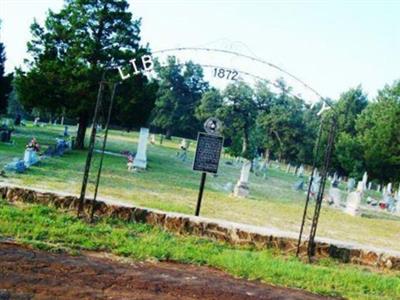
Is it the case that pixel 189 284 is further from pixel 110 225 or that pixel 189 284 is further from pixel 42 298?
pixel 110 225

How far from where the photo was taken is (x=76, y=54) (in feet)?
89.2

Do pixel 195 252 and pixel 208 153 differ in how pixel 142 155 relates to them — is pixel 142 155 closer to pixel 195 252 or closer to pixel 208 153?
pixel 208 153

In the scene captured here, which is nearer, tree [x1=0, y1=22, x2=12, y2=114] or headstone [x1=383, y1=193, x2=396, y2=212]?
headstone [x1=383, y1=193, x2=396, y2=212]

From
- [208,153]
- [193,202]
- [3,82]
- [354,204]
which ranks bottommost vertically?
[193,202]

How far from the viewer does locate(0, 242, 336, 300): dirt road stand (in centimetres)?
475

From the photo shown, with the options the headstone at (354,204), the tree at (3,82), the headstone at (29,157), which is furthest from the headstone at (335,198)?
the tree at (3,82)

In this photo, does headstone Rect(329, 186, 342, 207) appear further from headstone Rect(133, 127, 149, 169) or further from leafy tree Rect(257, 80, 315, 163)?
leafy tree Rect(257, 80, 315, 163)

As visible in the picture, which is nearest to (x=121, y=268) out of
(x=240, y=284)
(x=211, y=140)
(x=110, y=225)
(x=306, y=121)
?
(x=240, y=284)

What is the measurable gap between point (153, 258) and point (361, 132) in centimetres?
4674

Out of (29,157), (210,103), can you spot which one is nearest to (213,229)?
(29,157)

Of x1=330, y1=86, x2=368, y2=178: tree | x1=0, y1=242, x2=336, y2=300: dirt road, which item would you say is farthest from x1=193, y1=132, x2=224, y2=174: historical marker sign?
x1=330, y1=86, x2=368, y2=178: tree

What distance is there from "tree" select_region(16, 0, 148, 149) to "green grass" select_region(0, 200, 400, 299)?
62.5ft

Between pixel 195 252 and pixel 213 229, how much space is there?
4.85 feet

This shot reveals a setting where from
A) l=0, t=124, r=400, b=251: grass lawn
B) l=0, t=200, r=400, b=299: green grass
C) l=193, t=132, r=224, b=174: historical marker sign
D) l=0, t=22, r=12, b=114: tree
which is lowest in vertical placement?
l=0, t=124, r=400, b=251: grass lawn
